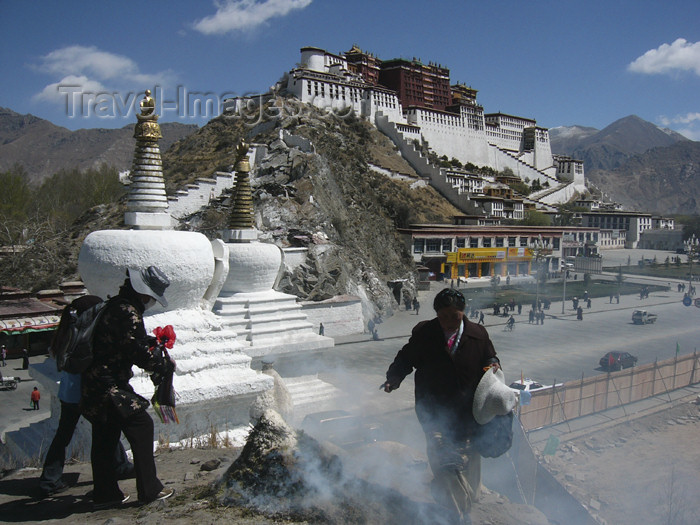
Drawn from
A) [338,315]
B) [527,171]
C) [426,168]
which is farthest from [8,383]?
[527,171]

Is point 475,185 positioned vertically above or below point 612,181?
below

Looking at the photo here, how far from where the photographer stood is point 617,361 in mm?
16984

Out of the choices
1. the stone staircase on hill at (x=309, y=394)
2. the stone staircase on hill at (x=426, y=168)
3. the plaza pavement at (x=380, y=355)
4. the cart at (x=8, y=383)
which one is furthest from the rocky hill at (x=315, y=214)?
the stone staircase on hill at (x=309, y=394)

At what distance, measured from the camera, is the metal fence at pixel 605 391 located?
38.3 ft

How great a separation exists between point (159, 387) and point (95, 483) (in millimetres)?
742

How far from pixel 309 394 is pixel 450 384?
586 cm

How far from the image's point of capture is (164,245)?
695cm

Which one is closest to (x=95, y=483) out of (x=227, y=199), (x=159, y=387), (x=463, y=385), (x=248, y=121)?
(x=159, y=387)

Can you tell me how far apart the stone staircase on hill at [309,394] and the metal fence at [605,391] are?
13.3 feet

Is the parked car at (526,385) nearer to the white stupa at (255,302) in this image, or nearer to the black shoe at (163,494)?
the white stupa at (255,302)

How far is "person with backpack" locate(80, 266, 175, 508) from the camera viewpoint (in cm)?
374

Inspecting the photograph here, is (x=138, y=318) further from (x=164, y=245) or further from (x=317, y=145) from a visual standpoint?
Answer: (x=317, y=145)

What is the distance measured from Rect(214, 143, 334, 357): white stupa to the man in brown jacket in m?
5.60

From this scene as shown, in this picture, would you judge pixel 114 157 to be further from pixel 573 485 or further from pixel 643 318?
pixel 573 485
